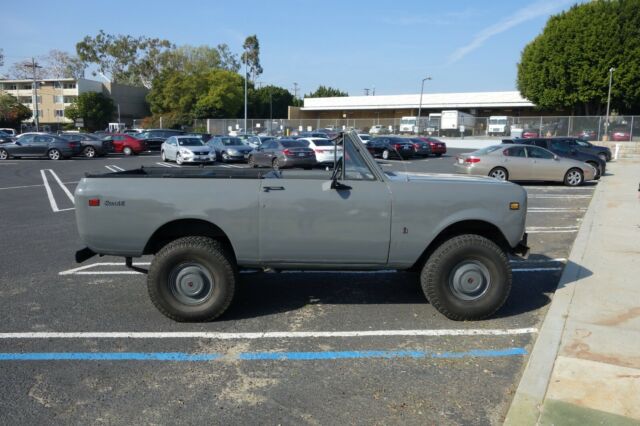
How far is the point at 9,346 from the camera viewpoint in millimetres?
4445

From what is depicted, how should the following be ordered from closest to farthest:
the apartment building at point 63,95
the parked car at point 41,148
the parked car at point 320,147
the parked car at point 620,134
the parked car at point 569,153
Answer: the parked car at point 569,153
the parked car at point 320,147
the parked car at point 41,148
the parked car at point 620,134
the apartment building at point 63,95

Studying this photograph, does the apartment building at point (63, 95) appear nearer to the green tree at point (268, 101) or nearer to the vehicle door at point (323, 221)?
the green tree at point (268, 101)

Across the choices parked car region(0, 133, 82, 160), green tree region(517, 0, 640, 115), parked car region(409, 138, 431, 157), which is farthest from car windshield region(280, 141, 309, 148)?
green tree region(517, 0, 640, 115)

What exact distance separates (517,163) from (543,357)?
14320 mm

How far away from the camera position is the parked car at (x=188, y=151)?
84.4 ft

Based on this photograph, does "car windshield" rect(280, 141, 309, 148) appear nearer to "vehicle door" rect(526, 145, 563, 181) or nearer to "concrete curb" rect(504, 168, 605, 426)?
"vehicle door" rect(526, 145, 563, 181)

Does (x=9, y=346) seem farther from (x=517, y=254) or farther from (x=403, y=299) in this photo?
(x=517, y=254)

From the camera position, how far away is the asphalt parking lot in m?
3.53

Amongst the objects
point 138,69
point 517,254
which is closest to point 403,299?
point 517,254

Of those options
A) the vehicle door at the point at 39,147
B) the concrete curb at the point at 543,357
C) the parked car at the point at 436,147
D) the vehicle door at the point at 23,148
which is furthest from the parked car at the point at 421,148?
the concrete curb at the point at 543,357

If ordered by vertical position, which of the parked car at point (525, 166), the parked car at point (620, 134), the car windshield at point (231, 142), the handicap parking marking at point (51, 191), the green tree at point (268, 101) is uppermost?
the green tree at point (268, 101)

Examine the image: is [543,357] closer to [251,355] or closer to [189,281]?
[251,355]

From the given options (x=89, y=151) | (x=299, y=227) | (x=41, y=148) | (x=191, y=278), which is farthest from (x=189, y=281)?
(x=89, y=151)

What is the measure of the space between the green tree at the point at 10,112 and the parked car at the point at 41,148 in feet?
161
